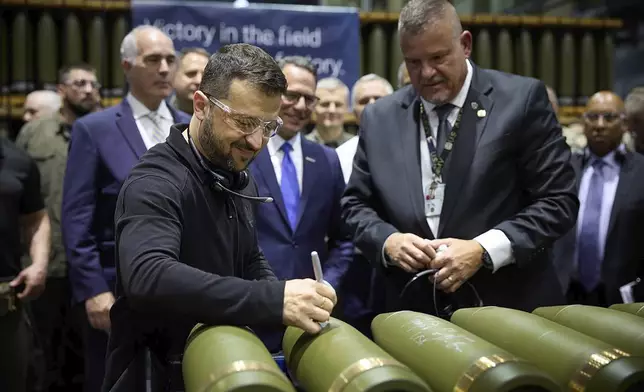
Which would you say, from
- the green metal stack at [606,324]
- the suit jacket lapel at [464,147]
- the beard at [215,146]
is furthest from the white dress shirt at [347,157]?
the green metal stack at [606,324]

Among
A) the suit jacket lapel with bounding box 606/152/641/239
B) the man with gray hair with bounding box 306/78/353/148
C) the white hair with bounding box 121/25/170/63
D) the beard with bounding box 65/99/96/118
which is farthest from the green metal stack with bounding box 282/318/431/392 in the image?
the beard with bounding box 65/99/96/118

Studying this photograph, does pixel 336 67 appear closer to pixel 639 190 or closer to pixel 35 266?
pixel 639 190

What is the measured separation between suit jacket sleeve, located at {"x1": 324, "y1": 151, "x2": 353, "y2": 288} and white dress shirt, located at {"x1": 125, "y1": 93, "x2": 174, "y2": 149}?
2.54 feet

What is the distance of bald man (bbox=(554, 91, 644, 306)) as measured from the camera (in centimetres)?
404

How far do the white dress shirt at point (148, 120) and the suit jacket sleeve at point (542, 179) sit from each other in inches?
64.4

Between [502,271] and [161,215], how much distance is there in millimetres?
1245

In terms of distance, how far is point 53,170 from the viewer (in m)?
4.68

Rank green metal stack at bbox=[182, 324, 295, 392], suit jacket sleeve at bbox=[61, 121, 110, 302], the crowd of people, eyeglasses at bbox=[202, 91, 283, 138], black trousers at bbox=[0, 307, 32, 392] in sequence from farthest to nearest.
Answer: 1. suit jacket sleeve at bbox=[61, 121, 110, 302]
2. black trousers at bbox=[0, 307, 32, 392]
3. eyeglasses at bbox=[202, 91, 283, 138]
4. the crowd of people
5. green metal stack at bbox=[182, 324, 295, 392]

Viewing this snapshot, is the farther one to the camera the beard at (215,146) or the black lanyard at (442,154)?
the black lanyard at (442,154)

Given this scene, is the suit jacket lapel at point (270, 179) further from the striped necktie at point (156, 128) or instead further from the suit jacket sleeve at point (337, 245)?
the striped necktie at point (156, 128)

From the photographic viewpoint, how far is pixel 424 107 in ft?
8.66

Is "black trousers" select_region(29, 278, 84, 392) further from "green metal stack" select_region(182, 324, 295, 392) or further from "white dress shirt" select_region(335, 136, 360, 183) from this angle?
"green metal stack" select_region(182, 324, 295, 392)

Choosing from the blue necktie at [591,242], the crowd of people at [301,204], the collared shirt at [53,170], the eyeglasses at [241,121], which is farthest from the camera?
the collared shirt at [53,170]

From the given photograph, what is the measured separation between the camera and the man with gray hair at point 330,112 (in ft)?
15.2
